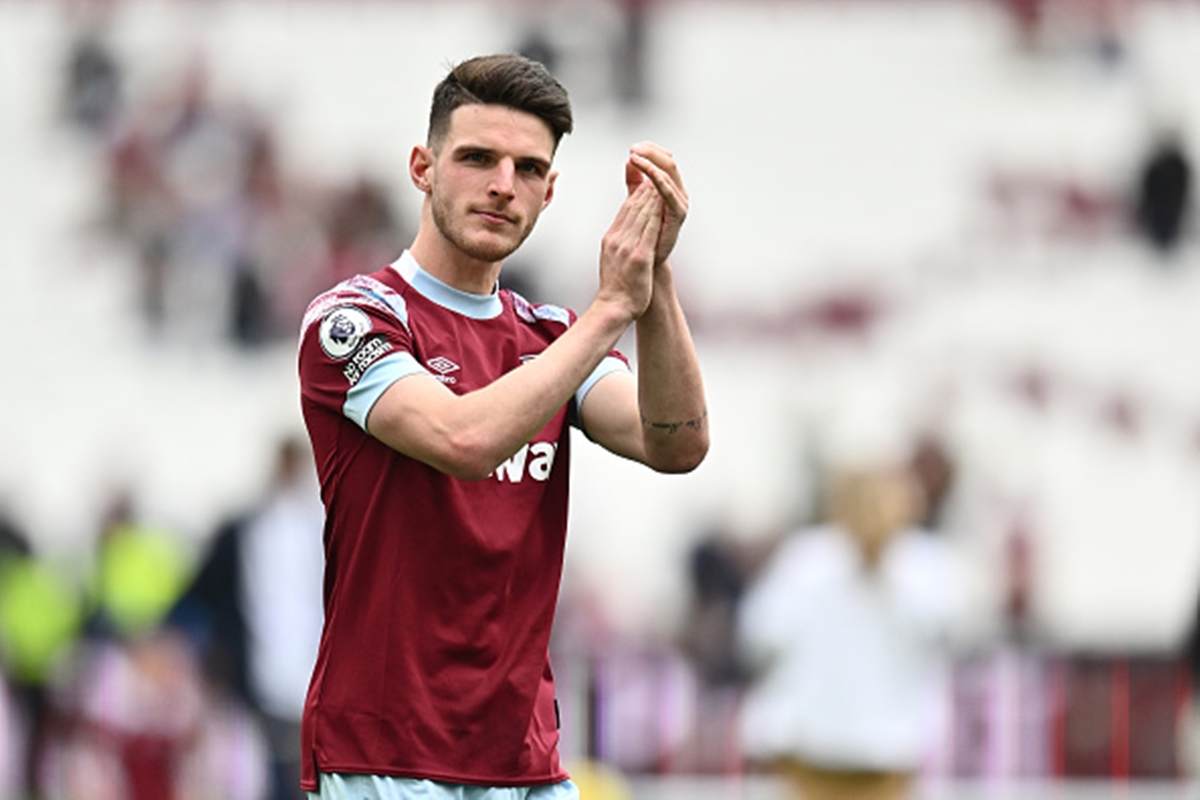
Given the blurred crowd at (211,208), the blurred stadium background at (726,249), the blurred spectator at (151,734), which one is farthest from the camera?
the blurred crowd at (211,208)

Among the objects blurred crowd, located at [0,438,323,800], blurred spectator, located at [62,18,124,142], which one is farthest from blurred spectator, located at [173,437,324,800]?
blurred spectator, located at [62,18,124,142]

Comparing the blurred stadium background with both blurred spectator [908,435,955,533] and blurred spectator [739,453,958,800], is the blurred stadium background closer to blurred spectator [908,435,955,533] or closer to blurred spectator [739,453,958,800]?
blurred spectator [908,435,955,533]

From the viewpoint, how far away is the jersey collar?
435 cm

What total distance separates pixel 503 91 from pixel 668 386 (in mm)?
590

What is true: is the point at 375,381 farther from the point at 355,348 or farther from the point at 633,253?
the point at 633,253

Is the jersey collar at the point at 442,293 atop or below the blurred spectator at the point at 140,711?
atop

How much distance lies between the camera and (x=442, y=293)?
435 centimetres

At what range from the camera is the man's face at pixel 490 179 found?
13.9 ft

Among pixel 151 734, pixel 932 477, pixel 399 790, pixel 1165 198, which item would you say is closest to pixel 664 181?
pixel 399 790

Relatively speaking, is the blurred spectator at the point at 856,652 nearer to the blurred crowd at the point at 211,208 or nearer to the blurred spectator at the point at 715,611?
the blurred spectator at the point at 715,611

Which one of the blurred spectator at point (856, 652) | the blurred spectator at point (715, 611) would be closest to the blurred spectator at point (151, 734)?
the blurred spectator at point (715, 611)

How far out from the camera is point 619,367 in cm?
461

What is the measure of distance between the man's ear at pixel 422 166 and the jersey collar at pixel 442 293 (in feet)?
0.43

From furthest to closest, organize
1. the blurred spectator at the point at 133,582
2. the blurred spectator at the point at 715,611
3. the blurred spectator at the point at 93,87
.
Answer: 1. the blurred spectator at the point at 93,87
2. the blurred spectator at the point at 715,611
3. the blurred spectator at the point at 133,582
